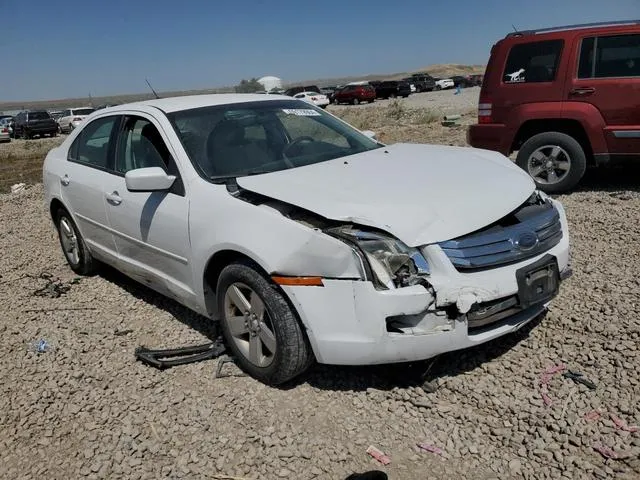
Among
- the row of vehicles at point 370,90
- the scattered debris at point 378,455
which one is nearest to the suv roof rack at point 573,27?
the scattered debris at point 378,455

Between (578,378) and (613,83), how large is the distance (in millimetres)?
4653

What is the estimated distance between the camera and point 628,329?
11.4 ft

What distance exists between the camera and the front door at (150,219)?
3574mm

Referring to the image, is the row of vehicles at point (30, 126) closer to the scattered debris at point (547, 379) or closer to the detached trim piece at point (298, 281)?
the detached trim piece at point (298, 281)

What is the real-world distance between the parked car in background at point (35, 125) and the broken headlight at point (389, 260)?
34.8m

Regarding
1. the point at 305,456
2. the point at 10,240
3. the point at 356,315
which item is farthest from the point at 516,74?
the point at 10,240

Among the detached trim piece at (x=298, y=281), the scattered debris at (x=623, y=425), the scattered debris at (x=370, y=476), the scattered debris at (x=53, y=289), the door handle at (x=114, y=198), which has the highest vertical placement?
the door handle at (x=114, y=198)

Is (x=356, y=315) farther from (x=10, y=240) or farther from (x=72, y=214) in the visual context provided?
(x=10, y=240)

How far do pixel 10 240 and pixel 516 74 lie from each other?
7.06 meters

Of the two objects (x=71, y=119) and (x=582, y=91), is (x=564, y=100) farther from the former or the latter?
(x=71, y=119)

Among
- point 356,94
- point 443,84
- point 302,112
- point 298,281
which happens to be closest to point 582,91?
point 302,112

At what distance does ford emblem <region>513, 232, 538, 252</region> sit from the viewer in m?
2.94

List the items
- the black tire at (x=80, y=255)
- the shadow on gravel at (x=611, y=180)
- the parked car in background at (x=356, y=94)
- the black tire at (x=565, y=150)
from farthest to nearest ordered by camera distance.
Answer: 1. the parked car in background at (x=356, y=94)
2. the shadow on gravel at (x=611, y=180)
3. the black tire at (x=565, y=150)
4. the black tire at (x=80, y=255)

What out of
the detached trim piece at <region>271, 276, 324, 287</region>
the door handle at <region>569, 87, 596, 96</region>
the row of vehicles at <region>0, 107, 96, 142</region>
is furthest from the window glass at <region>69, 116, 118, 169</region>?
the row of vehicles at <region>0, 107, 96, 142</region>
